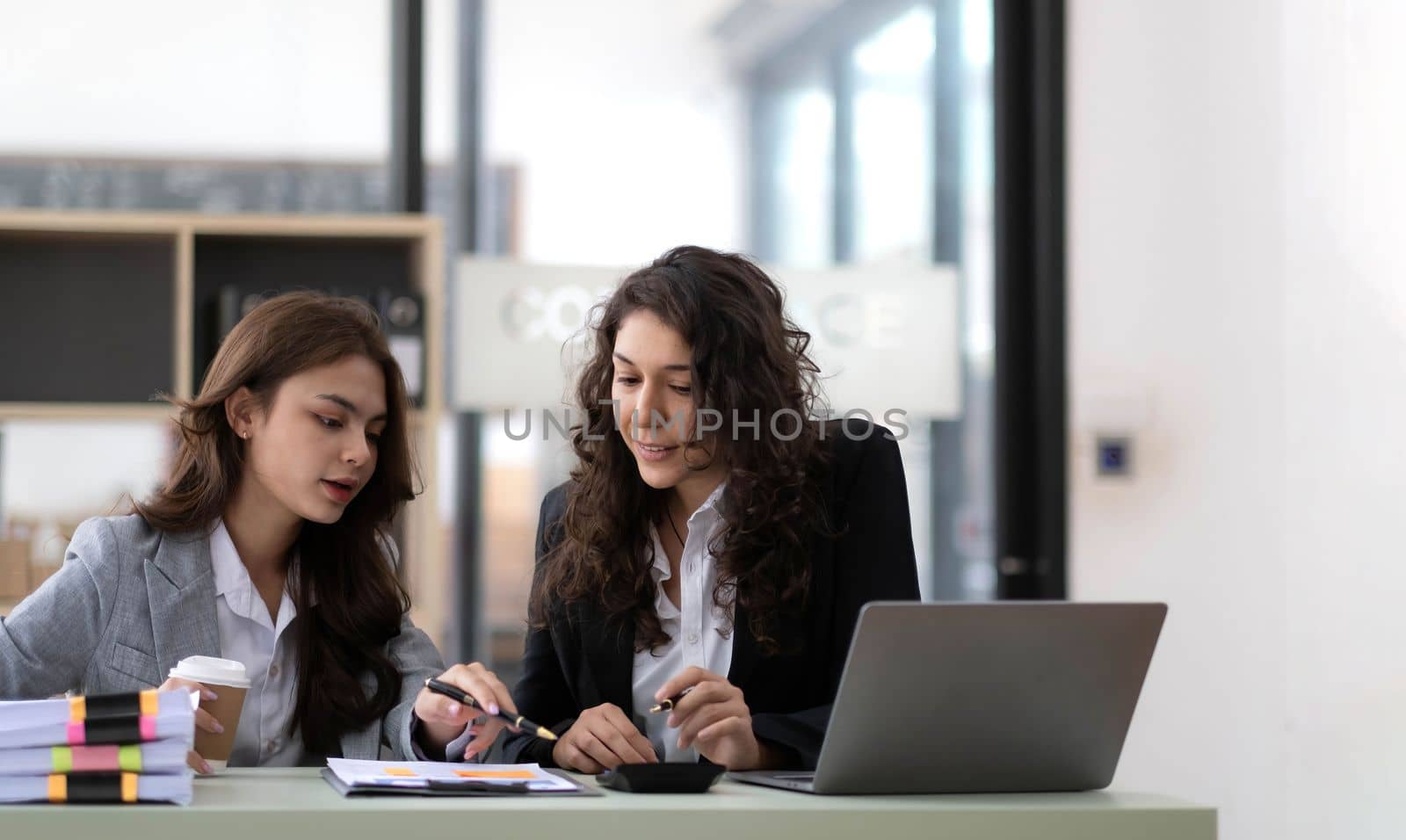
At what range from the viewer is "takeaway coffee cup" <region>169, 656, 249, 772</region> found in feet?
4.89

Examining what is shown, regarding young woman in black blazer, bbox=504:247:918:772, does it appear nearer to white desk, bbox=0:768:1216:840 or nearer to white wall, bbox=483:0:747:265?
white desk, bbox=0:768:1216:840

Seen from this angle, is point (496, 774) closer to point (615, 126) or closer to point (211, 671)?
point (211, 671)

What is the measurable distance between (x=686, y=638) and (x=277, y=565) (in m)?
0.57

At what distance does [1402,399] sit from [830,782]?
2.07 metres

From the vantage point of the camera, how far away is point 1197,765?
3613mm

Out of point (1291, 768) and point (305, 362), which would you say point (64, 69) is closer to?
point (305, 362)

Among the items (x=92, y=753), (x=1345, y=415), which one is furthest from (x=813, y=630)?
(x=1345, y=415)

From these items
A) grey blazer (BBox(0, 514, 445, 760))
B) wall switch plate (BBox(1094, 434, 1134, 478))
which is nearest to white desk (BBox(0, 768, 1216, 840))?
grey blazer (BBox(0, 514, 445, 760))

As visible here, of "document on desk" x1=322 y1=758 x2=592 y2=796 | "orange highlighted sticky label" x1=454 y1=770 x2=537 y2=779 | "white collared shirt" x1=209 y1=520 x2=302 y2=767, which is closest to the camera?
"document on desk" x1=322 y1=758 x2=592 y2=796

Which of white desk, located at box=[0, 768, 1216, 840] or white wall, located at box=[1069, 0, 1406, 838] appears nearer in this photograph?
white desk, located at box=[0, 768, 1216, 840]

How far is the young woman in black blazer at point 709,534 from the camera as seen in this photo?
1.91m

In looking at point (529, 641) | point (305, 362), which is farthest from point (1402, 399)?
point (305, 362)

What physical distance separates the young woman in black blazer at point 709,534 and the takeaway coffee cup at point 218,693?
19.3 inches

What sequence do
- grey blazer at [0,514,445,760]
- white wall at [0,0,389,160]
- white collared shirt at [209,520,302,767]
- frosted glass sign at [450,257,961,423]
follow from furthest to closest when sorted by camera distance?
frosted glass sign at [450,257,961,423] < white wall at [0,0,389,160] < white collared shirt at [209,520,302,767] < grey blazer at [0,514,445,760]
